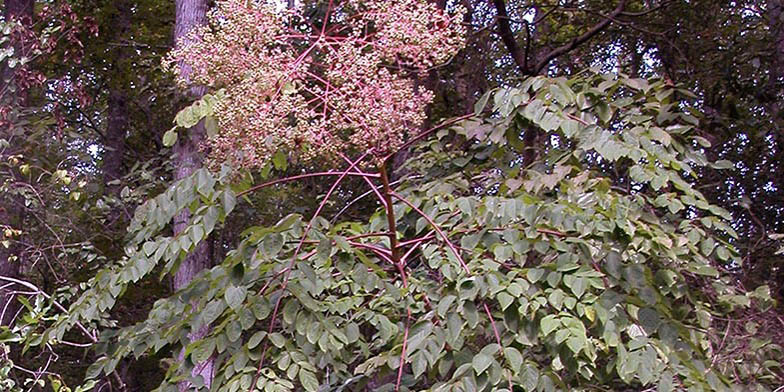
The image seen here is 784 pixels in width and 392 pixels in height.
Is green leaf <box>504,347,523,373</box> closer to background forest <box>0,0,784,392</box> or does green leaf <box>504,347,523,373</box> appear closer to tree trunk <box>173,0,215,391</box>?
background forest <box>0,0,784,392</box>

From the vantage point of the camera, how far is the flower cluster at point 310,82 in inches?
87.8

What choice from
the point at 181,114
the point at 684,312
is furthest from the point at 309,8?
the point at 684,312

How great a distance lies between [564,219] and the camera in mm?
2316

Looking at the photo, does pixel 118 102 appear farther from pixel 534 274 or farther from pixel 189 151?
pixel 534 274

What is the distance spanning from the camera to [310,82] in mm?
2480

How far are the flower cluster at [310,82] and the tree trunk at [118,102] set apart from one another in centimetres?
451

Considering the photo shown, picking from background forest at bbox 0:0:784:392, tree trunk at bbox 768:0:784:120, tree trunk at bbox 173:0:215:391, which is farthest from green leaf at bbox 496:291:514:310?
tree trunk at bbox 768:0:784:120

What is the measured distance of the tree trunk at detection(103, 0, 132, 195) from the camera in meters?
7.39

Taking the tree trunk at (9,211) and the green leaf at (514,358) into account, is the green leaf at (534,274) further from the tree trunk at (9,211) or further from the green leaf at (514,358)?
the tree trunk at (9,211)

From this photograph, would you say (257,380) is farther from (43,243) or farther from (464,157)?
(43,243)

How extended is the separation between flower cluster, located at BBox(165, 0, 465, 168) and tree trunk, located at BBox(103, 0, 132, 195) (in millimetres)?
4512

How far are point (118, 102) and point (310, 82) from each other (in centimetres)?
655

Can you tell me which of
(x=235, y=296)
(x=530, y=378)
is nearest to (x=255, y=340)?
(x=235, y=296)

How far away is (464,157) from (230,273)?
120 centimetres
